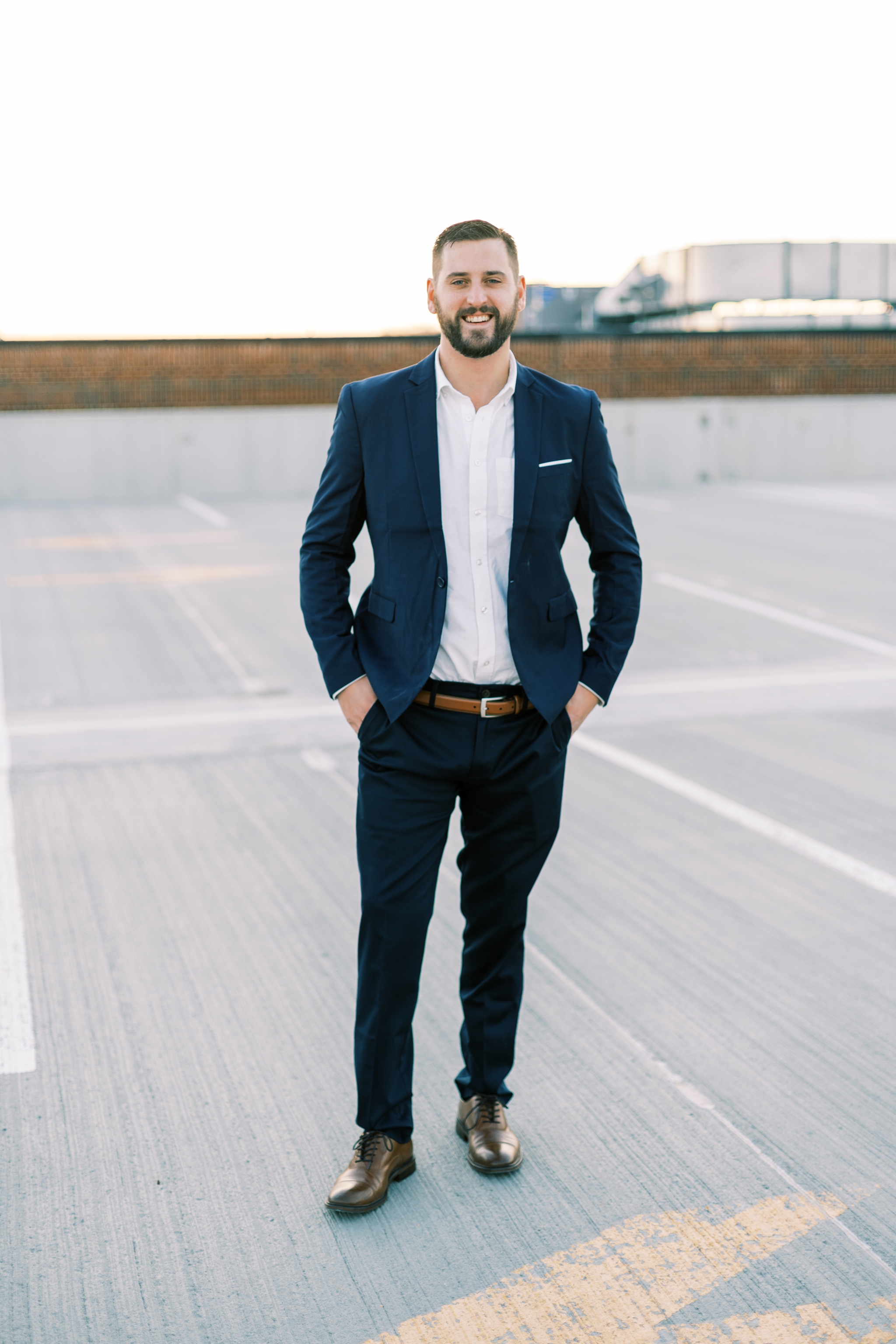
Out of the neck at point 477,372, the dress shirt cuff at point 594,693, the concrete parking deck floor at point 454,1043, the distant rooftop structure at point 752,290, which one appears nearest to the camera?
the concrete parking deck floor at point 454,1043

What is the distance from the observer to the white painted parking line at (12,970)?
11.9 ft

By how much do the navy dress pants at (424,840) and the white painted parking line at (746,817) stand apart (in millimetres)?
2357

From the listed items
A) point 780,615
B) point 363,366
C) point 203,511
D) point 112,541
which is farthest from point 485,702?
point 363,366

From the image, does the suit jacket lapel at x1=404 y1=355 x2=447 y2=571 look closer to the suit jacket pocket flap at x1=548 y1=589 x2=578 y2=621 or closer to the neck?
the neck

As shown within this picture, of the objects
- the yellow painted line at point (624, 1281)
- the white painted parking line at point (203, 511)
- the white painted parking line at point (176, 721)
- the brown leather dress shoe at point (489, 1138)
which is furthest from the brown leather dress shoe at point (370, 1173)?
the white painted parking line at point (203, 511)

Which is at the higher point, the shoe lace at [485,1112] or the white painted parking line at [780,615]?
the white painted parking line at [780,615]

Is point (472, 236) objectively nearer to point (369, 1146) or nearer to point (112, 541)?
point (369, 1146)

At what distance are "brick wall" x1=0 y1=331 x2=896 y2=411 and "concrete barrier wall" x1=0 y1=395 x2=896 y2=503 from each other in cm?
35

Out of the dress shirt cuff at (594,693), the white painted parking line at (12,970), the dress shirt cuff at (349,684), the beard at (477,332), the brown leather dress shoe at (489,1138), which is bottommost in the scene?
the white painted parking line at (12,970)

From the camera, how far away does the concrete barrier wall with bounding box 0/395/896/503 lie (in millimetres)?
21656

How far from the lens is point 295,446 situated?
22625 mm

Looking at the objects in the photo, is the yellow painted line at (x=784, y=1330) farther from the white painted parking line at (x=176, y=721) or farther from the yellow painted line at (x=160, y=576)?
the yellow painted line at (x=160, y=576)

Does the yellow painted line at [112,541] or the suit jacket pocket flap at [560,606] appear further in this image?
Answer: the yellow painted line at [112,541]

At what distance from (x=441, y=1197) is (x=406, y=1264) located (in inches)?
10.1
